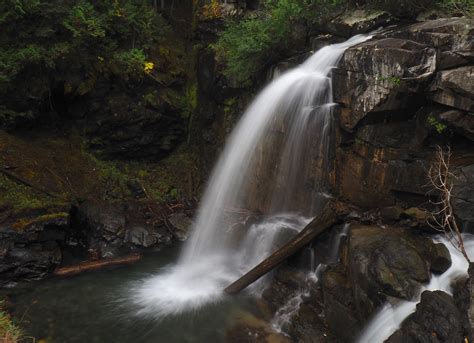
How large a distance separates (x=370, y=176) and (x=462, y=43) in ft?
10.4

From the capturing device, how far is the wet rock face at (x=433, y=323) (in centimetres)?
A: 511

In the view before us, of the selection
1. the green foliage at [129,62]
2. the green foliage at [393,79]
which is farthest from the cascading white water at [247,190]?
the green foliage at [129,62]

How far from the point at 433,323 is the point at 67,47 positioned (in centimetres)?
1132

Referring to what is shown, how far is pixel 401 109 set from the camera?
7.77 m

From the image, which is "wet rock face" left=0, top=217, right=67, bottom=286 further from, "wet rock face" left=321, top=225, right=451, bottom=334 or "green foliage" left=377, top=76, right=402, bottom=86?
"green foliage" left=377, top=76, right=402, bottom=86

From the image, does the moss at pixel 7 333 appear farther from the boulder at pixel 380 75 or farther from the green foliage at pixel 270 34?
the green foliage at pixel 270 34

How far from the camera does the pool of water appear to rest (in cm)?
→ 722

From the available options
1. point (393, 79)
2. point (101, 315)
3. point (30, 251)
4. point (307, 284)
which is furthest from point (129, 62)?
point (307, 284)

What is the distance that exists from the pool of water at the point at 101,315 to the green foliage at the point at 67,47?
5.37 m

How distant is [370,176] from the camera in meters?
8.20

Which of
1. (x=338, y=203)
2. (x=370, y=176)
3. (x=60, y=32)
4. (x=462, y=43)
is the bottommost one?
(x=338, y=203)

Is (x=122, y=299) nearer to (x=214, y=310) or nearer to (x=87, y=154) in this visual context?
(x=214, y=310)

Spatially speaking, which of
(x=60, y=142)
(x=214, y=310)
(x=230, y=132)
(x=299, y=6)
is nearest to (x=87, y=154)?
(x=60, y=142)

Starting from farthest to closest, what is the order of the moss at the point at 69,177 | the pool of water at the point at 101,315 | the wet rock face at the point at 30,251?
the moss at the point at 69,177, the wet rock face at the point at 30,251, the pool of water at the point at 101,315
